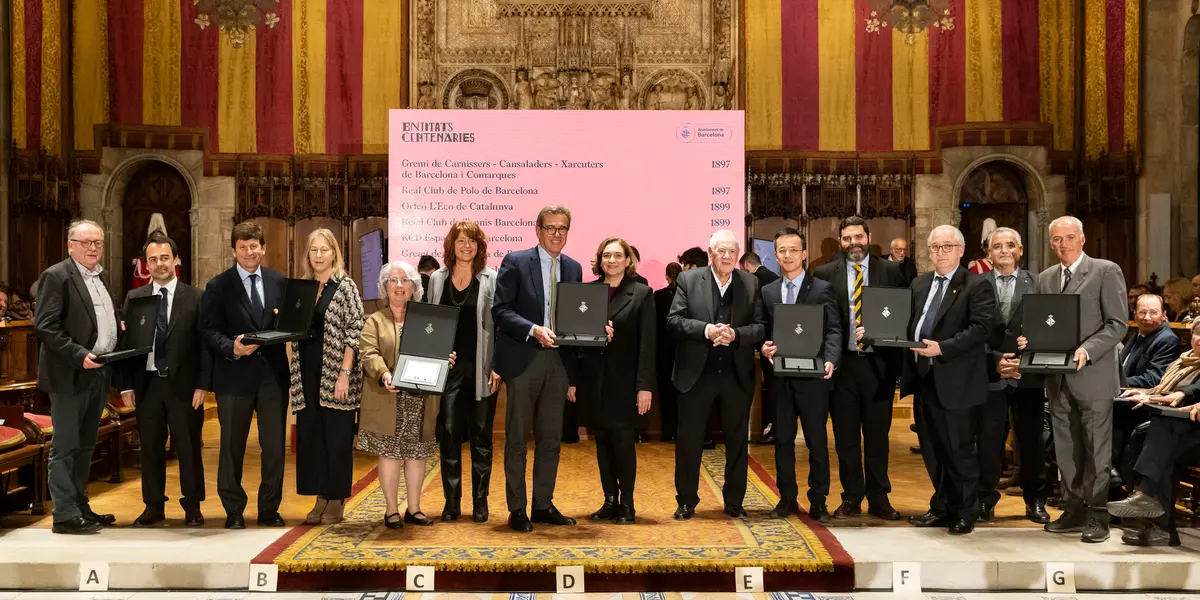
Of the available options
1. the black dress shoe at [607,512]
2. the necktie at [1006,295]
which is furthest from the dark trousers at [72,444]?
the necktie at [1006,295]

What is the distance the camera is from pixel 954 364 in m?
4.88

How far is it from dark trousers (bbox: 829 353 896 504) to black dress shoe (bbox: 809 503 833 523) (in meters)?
0.14

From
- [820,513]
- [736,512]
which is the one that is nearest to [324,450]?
[736,512]

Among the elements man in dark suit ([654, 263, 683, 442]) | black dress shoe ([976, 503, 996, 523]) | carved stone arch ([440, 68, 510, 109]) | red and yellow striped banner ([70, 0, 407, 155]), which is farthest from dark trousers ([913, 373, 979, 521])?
red and yellow striped banner ([70, 0, 407, 155])

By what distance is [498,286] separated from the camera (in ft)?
A: 16.0

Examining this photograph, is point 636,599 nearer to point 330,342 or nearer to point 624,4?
point 330,342

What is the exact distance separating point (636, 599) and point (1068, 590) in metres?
1.82

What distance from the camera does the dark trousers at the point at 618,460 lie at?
16.5 ft

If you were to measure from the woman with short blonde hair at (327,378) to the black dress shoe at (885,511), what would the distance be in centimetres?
268

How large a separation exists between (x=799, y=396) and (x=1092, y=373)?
53.7 inches

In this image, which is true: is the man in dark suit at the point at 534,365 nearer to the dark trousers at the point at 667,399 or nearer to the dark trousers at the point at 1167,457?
the dark trousers at the point at 667,399

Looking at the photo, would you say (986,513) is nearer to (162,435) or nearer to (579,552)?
(579,552)

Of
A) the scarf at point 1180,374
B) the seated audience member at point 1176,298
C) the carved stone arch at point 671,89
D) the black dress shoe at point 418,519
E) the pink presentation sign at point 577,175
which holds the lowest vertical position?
the black dress shoe at point 418,519

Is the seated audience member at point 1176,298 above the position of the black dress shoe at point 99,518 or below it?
above
